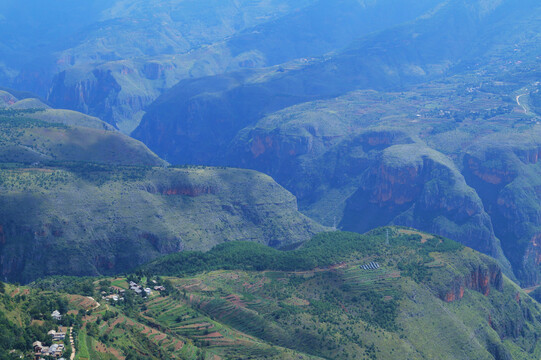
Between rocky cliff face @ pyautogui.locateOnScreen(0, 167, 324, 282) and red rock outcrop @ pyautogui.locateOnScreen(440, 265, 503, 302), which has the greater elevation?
rocky cliff face @ pyautogui.locateOnScreen(0, 167, 324, 282)

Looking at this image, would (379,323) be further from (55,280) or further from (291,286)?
(55,280)

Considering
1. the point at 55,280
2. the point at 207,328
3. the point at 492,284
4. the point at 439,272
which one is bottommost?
the point at 492,284

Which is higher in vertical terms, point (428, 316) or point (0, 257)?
point (0, 257)

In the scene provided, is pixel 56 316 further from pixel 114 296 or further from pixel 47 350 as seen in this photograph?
pixel 114 296

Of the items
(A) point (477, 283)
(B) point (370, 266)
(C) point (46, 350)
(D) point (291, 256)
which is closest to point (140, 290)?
(C) point (46, 350)

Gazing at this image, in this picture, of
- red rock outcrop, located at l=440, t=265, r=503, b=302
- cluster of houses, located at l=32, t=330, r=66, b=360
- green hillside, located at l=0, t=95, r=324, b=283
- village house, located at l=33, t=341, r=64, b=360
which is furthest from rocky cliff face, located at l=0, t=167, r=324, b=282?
village house, located at l=33, t=341, r=64, b=360

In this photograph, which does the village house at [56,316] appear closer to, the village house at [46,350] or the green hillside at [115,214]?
the village house at [46,350]

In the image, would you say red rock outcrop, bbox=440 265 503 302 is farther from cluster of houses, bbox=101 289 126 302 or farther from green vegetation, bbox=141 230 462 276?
cluster of houses, bbox=101 289 126 302

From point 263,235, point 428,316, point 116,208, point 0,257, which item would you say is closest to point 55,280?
point 0,257

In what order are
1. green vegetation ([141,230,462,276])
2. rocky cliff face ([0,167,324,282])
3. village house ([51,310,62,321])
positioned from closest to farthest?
village house ([51,310,62,321])
green vegetation ([141,230,462,276])
rocky cliff face ([0,167,324,282])

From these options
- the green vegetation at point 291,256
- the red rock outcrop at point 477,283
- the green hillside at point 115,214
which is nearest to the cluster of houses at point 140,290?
the green vegetation at point 291,256

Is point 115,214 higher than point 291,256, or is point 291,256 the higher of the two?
point 115,214
